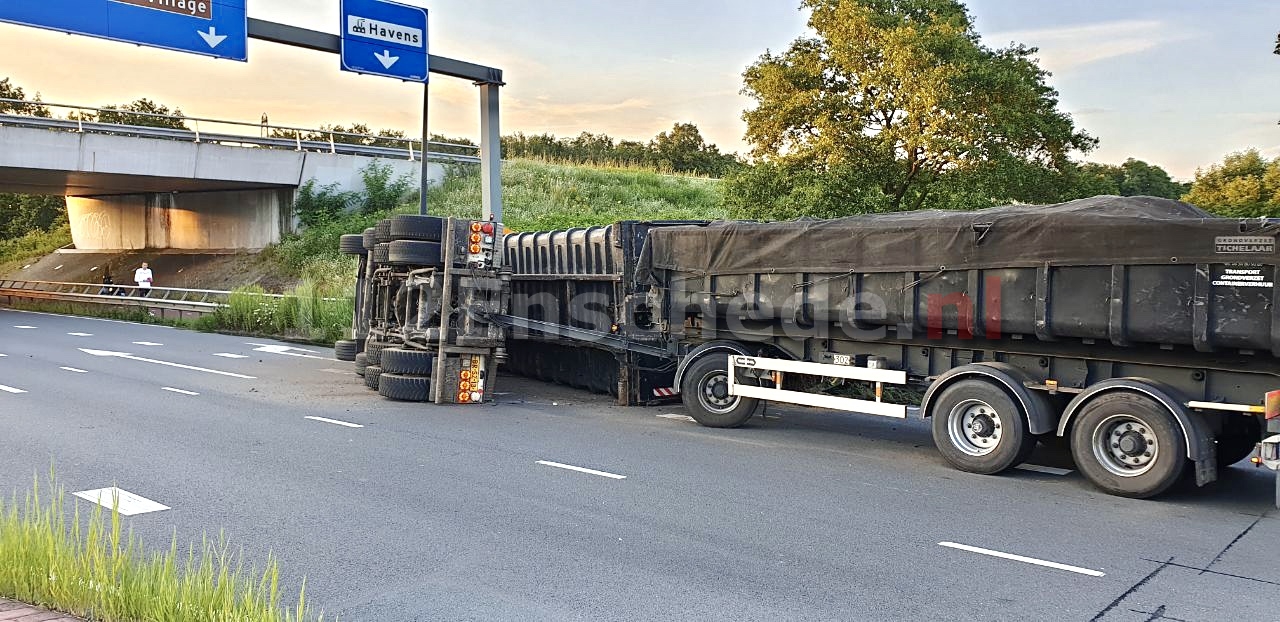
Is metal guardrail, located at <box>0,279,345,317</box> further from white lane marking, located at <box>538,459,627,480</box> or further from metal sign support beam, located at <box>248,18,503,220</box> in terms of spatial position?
white lane marking, located at <box>538,459,627,480</box>

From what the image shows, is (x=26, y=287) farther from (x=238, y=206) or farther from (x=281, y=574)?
(x=281, y=574)

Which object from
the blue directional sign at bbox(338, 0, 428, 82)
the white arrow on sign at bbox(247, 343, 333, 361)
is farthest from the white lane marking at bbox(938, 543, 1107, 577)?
the white arrow on sign at bbox(247, 343, 333, 361)

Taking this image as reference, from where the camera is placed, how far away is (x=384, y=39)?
17906 millimetres

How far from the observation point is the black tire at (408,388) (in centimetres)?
1350

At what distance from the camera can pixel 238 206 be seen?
40.7m

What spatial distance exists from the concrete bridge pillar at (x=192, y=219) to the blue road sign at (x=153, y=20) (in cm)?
→ 2380

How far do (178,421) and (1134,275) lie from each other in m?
9.88

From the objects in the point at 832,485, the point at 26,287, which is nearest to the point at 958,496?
the point at 832,485

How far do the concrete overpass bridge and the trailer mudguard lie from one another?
31882mm

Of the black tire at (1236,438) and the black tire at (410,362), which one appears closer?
the black tire at (1236,438)

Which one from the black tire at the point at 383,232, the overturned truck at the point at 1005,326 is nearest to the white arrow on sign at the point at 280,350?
the black tire at the point at 383,232

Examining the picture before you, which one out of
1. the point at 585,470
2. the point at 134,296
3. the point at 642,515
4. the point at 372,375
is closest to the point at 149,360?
the point at 372,375

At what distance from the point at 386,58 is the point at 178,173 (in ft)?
66.2

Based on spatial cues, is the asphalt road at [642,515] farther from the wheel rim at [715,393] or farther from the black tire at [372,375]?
the black tire at [372,375]
